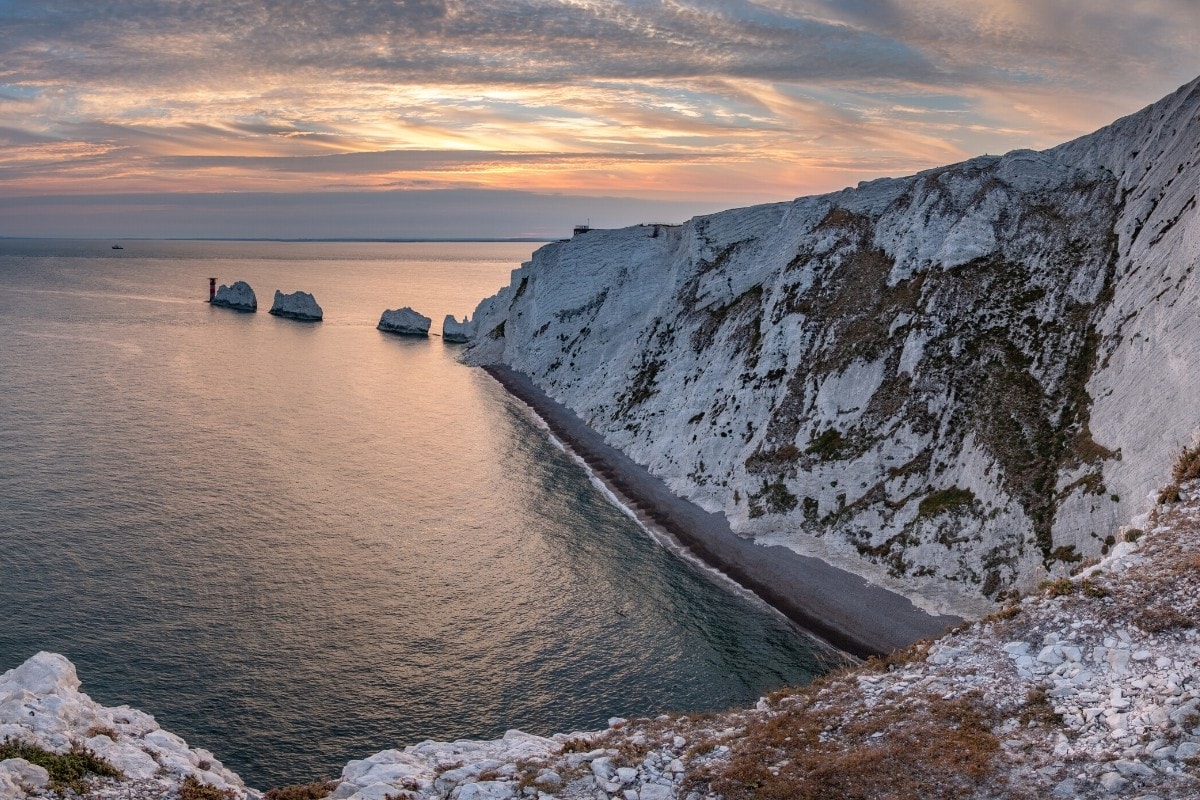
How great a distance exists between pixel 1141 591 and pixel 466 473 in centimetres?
5382

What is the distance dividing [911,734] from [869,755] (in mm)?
1460

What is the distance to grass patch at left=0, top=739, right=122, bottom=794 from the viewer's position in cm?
1761

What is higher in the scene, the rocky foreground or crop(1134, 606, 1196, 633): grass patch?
crop(1134, 606, 1196, 633): grass patch

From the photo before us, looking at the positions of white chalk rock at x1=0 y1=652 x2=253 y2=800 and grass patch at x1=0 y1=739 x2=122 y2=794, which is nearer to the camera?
grass patch at x1=0 y1=739 x2=122 y2=794

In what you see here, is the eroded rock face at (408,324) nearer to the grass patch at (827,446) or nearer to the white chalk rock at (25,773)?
the grass patch at (827,446)

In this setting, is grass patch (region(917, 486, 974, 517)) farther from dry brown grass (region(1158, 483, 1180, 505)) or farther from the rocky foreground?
the rocky foreground

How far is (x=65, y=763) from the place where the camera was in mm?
18188

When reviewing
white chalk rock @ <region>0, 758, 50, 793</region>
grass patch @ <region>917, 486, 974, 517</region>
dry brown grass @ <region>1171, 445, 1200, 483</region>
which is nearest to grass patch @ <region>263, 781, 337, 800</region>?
white chalk rock @ <region>0, 758, 50, 793</region>

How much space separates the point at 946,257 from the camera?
5916 centimetres

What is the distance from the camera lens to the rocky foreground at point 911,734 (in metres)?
17.4

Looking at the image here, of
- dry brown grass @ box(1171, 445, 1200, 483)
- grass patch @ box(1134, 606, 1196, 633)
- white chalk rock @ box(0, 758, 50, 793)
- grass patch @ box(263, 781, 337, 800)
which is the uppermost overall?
dry brown grass @ box(1171, 445, 1200, 483)

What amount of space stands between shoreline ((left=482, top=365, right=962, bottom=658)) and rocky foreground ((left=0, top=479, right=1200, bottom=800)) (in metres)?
10.1

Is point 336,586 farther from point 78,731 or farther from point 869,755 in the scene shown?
point 869,755

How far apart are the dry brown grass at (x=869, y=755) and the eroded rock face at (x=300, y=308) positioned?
168495 millimetres
